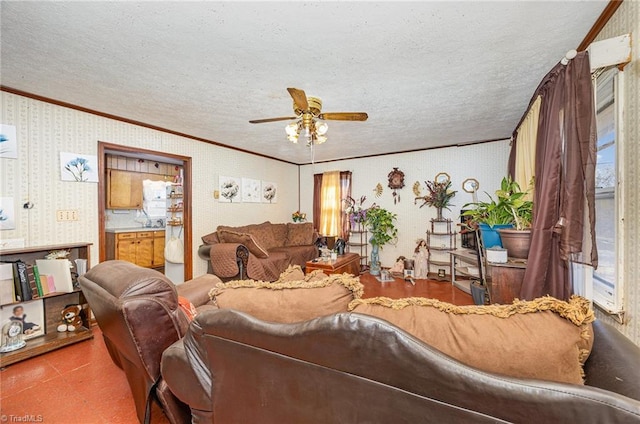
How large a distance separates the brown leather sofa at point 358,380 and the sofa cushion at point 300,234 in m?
4.08

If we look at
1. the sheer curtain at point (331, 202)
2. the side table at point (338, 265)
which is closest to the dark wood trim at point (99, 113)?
the sheer curtain at point (331, 202)

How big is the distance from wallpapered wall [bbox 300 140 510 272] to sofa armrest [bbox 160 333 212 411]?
14.8 feet

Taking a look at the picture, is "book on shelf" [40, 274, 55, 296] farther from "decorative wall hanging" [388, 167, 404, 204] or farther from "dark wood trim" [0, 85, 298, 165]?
"decorative wall hanging" [388, 167, 404, 204]

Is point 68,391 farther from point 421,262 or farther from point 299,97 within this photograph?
point 421,262

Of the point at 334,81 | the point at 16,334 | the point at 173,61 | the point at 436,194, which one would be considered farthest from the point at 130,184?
the point at 436,194

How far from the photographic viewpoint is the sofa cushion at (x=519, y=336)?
696mm

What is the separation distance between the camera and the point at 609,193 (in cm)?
161

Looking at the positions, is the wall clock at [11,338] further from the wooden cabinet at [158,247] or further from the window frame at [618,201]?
the window frame at [618,201]

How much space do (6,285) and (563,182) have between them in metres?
4.27

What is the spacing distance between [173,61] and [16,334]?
262 cm

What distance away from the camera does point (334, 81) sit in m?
2.22

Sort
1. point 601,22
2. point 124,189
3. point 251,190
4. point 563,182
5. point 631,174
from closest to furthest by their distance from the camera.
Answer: point 631,174, point 601,22, point 563,182, point 124,189, point 251,190

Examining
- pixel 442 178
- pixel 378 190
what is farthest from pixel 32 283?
pixel 442 178

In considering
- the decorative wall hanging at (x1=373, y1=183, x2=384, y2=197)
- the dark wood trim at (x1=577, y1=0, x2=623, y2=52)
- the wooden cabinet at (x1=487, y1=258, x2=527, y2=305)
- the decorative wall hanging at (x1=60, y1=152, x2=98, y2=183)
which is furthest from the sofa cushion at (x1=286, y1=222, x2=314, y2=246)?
the dark wood trim at (x1=577, y1=0, x2=623, y2=52)
